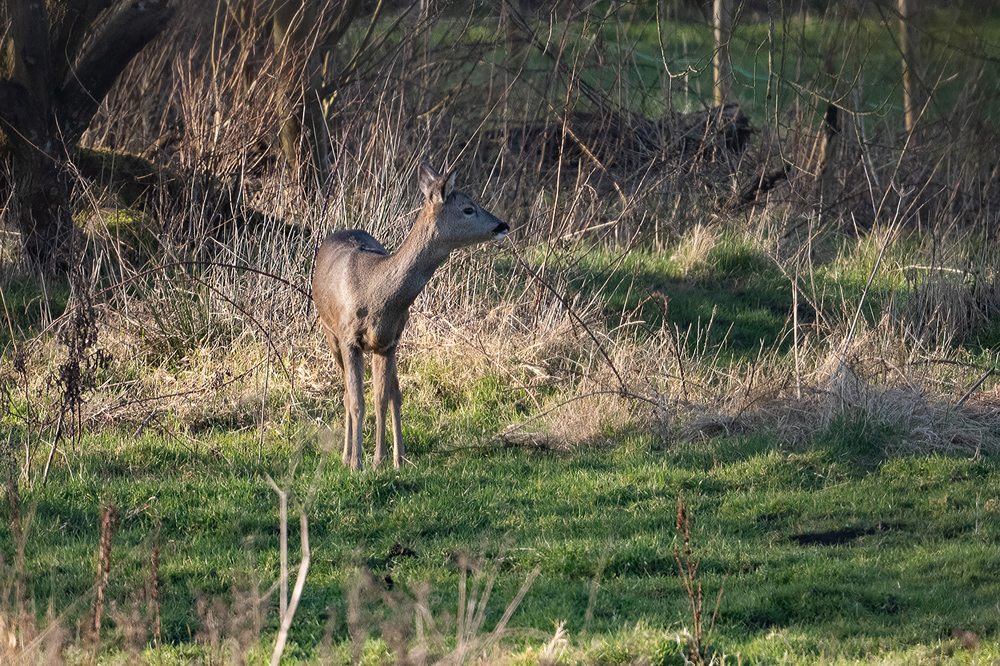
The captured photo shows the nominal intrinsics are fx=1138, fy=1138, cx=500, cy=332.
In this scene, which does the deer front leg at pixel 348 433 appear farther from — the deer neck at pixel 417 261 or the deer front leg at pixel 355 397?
the deer neck at pixel 417 261

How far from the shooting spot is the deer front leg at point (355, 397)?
7.27 meters

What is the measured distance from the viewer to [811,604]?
5.36 m

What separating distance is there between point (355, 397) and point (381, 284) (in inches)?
33.2

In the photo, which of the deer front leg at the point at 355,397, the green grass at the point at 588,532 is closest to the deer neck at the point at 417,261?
the deer front leg at the point at 355,397

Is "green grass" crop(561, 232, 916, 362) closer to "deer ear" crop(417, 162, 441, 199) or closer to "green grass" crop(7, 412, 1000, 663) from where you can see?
"green grass" crop(7, 412, 1000, 663)

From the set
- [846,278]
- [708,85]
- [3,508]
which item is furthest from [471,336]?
[708,85]

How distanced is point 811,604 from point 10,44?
8726 millimetres

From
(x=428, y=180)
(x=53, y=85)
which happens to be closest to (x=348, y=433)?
(x=428, y=180)

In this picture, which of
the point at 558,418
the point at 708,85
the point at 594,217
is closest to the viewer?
the point at 558,418

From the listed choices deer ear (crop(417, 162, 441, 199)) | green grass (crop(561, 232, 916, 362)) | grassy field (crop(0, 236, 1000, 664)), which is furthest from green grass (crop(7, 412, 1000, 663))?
green grass (crop(561, 232, 916, 362))

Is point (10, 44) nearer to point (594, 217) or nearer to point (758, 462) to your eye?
point (594, 217)

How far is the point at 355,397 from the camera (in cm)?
739

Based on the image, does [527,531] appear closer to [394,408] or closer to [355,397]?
[394,408]

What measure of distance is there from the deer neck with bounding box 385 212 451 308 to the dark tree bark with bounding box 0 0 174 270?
14.4ft
